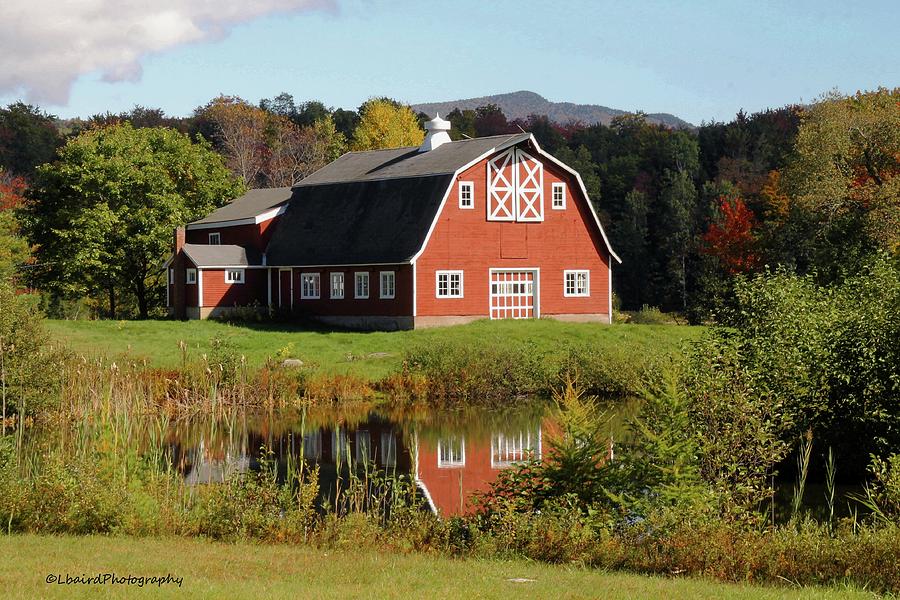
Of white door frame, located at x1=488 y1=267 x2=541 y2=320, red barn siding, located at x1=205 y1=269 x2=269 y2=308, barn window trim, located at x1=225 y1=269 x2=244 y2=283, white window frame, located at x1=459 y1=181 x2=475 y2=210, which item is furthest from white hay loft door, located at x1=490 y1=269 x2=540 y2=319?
barn window trim, located at x1=225 y1=269 x2=244 y2=283

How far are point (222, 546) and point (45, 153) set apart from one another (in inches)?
2787

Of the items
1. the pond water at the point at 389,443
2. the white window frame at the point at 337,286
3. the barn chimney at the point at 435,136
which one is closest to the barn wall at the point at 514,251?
the white window frame at the point at 337,286

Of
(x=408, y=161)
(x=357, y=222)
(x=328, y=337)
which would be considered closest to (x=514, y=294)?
(x=357, y=222)

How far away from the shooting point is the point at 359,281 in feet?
129

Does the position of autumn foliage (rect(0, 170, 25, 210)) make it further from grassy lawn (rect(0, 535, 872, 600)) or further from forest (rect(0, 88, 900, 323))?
grassy lawn (rect(0, 535, 872, 600))

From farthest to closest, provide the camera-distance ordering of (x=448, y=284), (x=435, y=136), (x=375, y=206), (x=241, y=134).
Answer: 1. (x=241, y=134)
2. (x=435, y=136)
3. (x=375, y=206)
4. (x=448, y=284)

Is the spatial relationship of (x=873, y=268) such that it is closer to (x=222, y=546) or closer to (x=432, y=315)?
(x=222, y=546)

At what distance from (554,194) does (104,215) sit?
16.7 m

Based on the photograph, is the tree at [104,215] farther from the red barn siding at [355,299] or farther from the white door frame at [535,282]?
the white door frame at [535,282]

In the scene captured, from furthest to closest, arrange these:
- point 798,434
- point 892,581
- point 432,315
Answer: point 432,315 → point 798,434 → point 892,581

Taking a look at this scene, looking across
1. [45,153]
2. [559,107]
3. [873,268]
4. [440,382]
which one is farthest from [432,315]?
[559,107]

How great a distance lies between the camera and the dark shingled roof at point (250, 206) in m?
44.3

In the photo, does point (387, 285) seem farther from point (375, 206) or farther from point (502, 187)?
point (502, 187)

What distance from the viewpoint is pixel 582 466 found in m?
12.4
